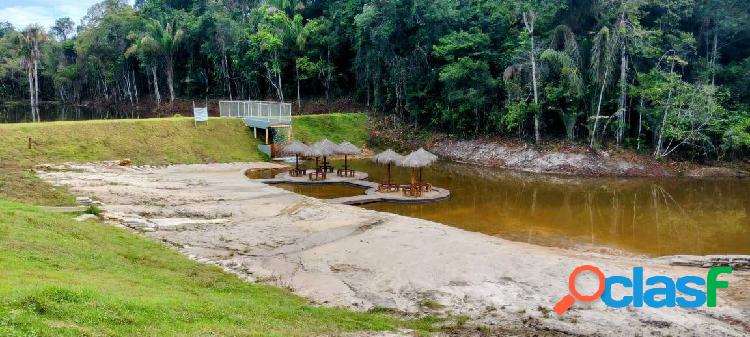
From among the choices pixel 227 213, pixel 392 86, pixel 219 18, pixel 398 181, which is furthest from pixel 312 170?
pixel 219 18

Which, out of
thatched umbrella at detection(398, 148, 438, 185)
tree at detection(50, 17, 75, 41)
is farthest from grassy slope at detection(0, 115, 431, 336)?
tree at detection(50, 17, 75, 41)

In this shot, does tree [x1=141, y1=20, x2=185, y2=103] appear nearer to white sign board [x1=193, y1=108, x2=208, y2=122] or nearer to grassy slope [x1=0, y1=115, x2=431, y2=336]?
white sign board [x1=193, y1=108, x2=208, y2=122]

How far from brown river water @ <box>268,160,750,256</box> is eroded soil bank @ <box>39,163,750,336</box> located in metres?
2.37

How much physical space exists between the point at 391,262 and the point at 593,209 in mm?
11597

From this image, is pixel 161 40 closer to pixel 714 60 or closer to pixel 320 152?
pixel 320 152

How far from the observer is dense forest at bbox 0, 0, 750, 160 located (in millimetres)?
29328

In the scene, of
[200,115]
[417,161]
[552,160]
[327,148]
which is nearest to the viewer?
[417,161]

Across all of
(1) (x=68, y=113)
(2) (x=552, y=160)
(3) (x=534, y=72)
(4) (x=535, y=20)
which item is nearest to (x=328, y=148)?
(2) (x=552, y=160)

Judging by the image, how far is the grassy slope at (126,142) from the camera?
24656 mm

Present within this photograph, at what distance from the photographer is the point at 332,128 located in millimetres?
37250

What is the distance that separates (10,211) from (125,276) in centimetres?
465

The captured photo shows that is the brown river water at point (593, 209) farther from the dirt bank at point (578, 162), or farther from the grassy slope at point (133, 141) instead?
the grassy slope at point (133, 141)

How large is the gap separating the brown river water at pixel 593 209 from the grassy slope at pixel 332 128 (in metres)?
7.79

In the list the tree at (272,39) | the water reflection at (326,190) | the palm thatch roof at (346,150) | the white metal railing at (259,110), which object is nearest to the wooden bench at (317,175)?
the water reflection at (326,190)
